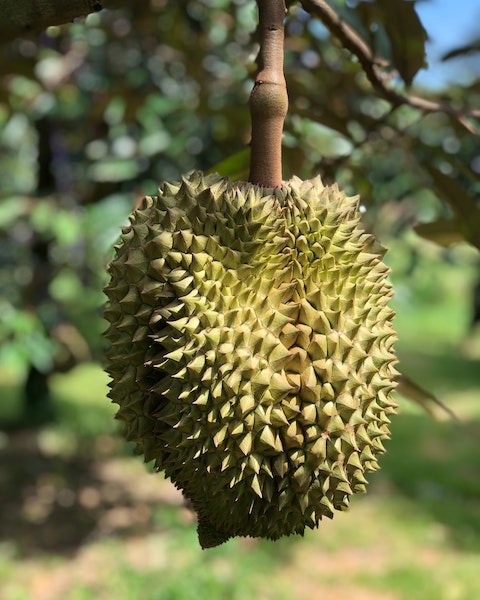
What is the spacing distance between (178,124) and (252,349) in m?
2.28

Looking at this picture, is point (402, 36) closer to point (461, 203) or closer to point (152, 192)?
point (461, 203)

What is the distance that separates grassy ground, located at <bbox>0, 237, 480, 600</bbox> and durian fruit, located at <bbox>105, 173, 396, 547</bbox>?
1870 millimetres

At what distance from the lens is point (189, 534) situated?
379cm

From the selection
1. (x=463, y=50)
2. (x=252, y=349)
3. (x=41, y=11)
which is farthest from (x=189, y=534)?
(x=41, y=11)

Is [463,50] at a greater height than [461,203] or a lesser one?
greater

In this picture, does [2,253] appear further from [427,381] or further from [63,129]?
[427,381]

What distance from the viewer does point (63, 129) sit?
3.98 metres

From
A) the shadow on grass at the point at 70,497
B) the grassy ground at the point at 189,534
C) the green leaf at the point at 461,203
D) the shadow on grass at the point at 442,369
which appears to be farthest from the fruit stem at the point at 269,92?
the shadow on grass at the point at 442,369

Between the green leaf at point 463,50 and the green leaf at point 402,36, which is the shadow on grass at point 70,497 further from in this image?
the green leaf at point 402,36

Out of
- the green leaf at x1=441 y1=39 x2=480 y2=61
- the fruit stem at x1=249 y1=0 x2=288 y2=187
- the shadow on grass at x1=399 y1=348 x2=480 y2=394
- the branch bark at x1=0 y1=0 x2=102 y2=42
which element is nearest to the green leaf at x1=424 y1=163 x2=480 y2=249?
the green leaf at x1=441 y1=39 x2=480 y2=61

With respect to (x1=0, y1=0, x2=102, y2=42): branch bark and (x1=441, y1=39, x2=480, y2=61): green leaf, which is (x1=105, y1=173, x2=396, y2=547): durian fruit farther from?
(x1=441, y1=39, x2=480, y2=61): green leaf

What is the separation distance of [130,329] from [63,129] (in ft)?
11.1

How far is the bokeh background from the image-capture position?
1603mm

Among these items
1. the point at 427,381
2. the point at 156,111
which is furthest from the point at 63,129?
the point at 427,381
